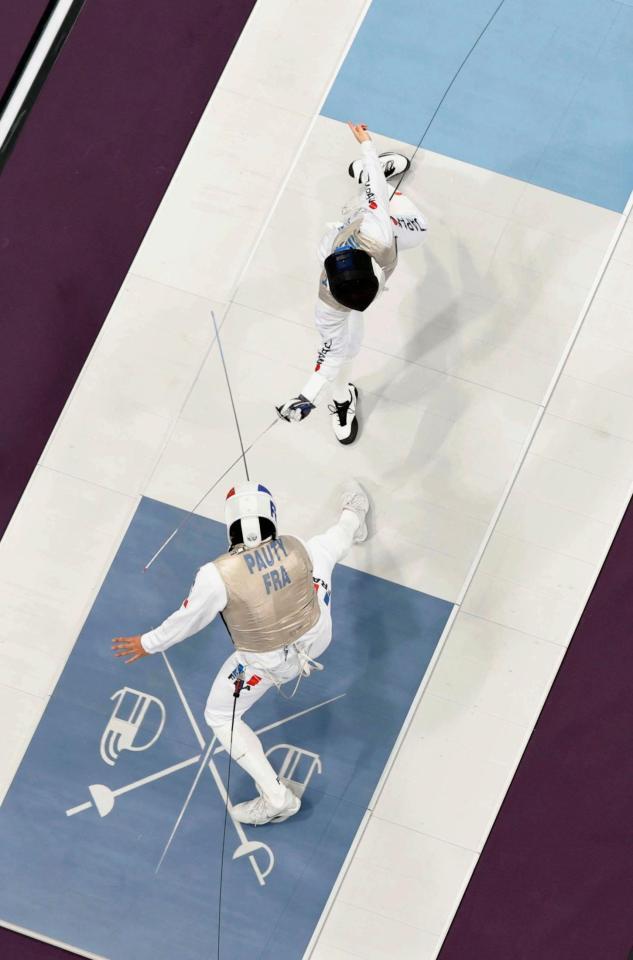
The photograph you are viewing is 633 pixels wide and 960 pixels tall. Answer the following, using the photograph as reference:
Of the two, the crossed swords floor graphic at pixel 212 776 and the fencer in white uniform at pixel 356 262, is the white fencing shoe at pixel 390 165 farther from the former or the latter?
the crossed swords floor graphic at pixel 212 776

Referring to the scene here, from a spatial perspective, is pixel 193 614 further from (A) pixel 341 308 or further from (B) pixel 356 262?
(B) pixel 356 262

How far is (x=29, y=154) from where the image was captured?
6801mm

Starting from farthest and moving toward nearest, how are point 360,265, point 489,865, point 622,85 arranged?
point 622,85
point 489,865
point 360,265

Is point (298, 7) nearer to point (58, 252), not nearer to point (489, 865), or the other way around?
point (58, 252)

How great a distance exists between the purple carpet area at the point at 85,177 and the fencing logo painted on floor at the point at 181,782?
1.33 metres

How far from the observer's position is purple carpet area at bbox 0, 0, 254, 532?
6598 millimetres

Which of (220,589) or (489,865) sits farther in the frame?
(489,865)

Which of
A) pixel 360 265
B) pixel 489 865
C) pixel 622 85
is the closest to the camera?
pixel 360 265

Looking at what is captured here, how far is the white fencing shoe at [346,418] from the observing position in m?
6.25

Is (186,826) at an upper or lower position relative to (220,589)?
lower

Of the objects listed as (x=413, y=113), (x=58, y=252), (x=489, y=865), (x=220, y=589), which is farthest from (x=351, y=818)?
(x=413, y=113)

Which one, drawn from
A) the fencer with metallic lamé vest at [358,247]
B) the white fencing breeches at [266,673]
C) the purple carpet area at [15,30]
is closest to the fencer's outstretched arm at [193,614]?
the white fencing breeches at [266,673]

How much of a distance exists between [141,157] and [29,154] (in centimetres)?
75

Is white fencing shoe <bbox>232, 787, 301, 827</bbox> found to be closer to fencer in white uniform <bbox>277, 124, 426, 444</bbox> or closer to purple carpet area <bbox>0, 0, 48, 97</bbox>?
fencer in white uniform <bbox>277, 124, 426, 444</bbox>
